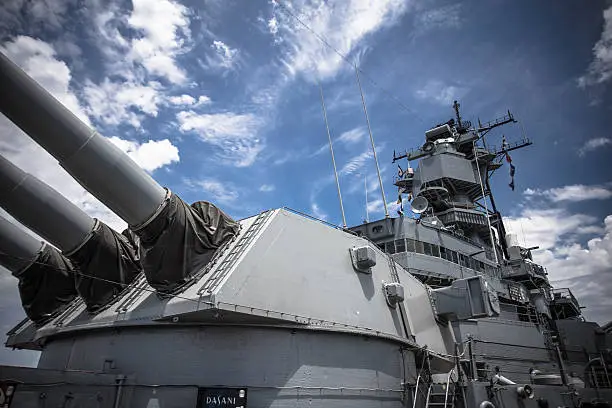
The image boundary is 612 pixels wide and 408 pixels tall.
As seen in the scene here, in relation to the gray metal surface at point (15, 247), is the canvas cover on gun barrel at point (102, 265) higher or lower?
lower

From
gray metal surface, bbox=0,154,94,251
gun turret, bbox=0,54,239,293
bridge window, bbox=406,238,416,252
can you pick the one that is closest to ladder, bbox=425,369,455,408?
gun turret, bbox=0,54,239,293

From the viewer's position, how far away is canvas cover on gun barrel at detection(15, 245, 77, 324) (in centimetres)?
831

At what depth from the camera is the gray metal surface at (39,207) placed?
627 centimetres

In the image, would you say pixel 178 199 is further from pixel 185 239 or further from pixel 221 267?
pixel 221 267

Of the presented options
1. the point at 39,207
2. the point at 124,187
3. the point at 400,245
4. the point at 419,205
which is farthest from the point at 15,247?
the point at 419,205

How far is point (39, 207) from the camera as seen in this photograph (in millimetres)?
6391

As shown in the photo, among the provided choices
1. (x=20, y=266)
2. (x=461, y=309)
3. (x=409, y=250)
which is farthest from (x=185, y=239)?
(x=409, y=250)

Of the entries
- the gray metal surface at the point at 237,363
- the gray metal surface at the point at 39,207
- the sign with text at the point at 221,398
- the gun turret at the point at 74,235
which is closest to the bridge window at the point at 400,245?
the gray metal surface at the point at 237,363

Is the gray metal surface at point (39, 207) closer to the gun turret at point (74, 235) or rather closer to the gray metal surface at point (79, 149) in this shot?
the gun turret at point (74, 235)

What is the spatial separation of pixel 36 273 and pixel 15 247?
27.5 inches

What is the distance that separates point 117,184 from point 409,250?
1311cm

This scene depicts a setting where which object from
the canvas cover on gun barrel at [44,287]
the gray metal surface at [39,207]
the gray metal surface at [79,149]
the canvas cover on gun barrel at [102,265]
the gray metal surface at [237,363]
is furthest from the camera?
the canvas cover on gun barrel at [44,287]

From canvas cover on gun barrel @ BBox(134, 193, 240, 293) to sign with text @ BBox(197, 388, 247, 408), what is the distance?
1.70 metres

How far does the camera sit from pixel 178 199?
6.57m
